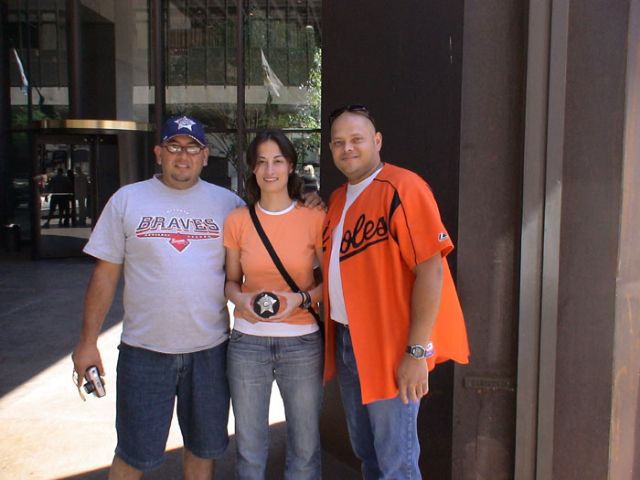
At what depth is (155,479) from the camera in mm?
3607

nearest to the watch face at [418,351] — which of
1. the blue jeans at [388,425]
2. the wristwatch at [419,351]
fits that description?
the wristwatch at [419,351]

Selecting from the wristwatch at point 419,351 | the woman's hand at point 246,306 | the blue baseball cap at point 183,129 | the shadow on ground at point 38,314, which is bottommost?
the shadow on ground at point 38,314

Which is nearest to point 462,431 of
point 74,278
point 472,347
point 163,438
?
point 472,347

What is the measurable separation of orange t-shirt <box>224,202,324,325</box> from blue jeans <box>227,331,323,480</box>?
0.14m

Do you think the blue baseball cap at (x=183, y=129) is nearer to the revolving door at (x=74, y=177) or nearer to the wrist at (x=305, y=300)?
the wrist at (x=305, y=300)

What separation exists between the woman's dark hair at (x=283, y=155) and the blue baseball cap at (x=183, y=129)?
0.89ft

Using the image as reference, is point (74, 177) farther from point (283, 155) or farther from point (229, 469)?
point (283, 155)

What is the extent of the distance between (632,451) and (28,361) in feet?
16.2

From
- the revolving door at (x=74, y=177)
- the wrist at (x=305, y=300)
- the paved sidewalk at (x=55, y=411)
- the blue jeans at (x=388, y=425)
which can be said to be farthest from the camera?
the revolving door at (x=74, y=177)

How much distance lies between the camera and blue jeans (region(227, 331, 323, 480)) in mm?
2555

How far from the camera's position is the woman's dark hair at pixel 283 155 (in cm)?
254

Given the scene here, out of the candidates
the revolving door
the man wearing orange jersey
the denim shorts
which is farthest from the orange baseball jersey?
the revolving door

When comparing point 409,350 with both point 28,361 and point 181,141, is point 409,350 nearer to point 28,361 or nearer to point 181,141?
point 181,141

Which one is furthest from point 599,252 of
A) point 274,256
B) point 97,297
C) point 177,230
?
point 97,297
